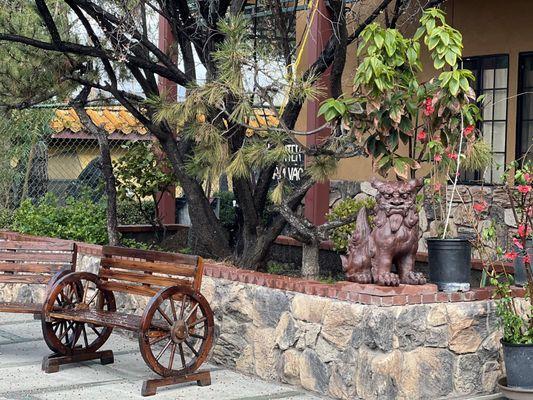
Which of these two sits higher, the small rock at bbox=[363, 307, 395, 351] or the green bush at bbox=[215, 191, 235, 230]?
the green bush at bbox=[215, 191, 235, 230]

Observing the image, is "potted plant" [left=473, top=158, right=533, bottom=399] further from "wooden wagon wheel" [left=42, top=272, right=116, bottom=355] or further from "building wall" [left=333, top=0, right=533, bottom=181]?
"building wall" [left=333, top=0, right=533, bottom=181]

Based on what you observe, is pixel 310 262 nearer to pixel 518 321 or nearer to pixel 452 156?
pixel 452 156

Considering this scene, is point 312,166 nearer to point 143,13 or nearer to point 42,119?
→ point 143,13

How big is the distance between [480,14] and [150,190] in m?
4.21

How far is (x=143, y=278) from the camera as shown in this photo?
749 cm

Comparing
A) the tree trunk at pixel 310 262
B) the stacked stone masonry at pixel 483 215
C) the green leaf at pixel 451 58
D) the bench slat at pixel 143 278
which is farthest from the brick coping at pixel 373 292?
the stacked stone masonry at pixel 483 215

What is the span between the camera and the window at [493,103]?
1120 cm

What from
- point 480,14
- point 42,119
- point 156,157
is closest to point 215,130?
point 156,157

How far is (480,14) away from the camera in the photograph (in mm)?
11344

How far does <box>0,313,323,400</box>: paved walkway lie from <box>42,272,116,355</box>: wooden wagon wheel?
17 cm

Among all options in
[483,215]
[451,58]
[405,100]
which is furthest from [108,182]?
[451,58]

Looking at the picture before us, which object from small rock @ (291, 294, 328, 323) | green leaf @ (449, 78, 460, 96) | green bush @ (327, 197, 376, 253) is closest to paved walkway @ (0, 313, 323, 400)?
small rock @ (291, 294, 328, 323)

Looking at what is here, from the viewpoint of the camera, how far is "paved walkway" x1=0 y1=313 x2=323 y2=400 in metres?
6.91

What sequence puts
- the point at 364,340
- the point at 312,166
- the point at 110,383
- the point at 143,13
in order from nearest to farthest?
the point at 364,340
the point at 110,383
the point at 312,166
the point at 143,13
